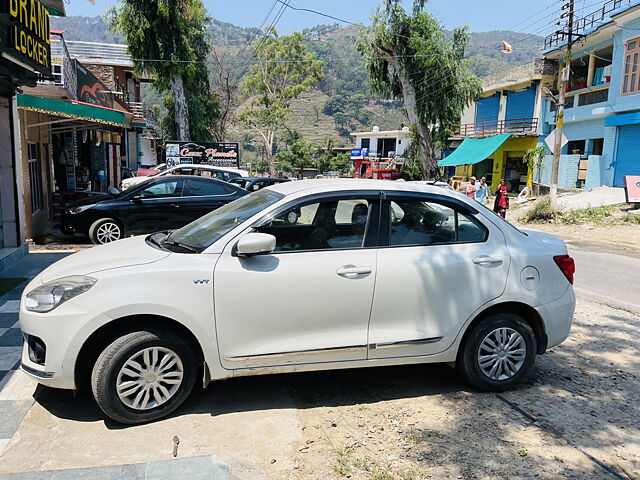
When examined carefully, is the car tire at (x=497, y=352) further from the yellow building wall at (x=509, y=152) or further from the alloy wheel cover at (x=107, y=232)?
the yellow building wall at (x=509, y=152)

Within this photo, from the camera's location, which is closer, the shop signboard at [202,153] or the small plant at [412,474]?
the small plant at [412,474]

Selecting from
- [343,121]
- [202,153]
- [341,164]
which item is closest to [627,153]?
[202,153]

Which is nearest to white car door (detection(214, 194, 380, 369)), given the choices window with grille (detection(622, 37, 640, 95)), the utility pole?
the utility pole

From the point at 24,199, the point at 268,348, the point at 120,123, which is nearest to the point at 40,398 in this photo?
the point at 268,348

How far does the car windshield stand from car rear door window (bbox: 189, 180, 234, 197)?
281 inches

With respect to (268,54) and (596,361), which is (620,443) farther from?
(268,54)

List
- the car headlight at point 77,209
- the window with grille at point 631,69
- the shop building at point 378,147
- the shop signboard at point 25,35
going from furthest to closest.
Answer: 1. the shop building at point 378,147
2. the window with grille at point 631,69
3. the car headlight at point 77,209
4. the shop signboard at point 25,35

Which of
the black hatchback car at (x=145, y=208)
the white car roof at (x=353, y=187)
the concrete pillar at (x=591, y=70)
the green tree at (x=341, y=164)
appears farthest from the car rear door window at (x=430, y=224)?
the green tree at (x=341, y=164)

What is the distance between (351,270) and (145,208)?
811cm

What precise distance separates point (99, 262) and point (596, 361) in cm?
467

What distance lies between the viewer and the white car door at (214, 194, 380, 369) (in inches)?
148

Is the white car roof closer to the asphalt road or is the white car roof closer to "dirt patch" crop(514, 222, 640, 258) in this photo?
the asphalt road

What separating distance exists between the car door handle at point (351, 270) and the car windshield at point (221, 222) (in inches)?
30.5

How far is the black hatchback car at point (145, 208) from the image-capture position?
35.5 ft
